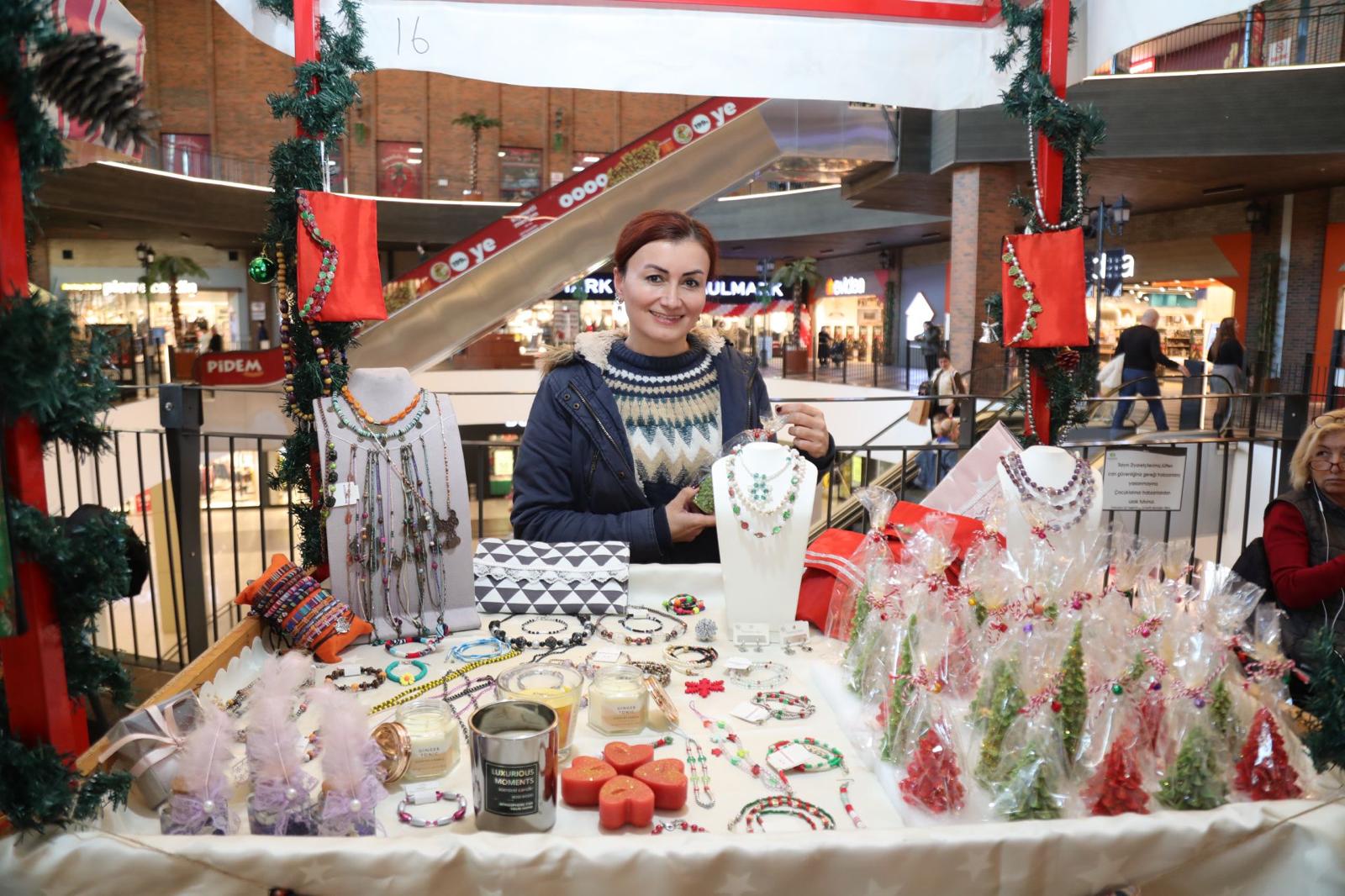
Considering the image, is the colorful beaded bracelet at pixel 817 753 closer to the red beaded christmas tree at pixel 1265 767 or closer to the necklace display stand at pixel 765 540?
the necklace display stand at pixel 765 540

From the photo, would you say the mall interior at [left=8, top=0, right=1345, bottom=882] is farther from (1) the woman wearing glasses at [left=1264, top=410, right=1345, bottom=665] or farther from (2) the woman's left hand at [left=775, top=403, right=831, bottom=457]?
(2) the woman's left hand at [left=775, top=403, right=831, bottom=457]

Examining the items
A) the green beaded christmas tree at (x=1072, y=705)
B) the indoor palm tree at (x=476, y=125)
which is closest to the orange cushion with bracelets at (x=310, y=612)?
the green beaded christmas tree at (x=1072, y=705)

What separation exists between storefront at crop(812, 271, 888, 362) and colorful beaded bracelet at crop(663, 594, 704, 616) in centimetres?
2045

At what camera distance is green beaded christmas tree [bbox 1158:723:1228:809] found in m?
1.19

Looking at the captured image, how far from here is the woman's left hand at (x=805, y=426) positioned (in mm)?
2031

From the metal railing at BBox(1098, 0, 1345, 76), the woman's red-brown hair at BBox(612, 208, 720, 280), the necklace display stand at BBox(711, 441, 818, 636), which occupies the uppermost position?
the metal railing at BBox(1098, 0, 1345, 76)

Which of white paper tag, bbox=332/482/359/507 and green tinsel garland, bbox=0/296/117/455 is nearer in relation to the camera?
green tinsel garland, bbox=0/296/117/455

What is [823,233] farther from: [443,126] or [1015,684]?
[1015,684]

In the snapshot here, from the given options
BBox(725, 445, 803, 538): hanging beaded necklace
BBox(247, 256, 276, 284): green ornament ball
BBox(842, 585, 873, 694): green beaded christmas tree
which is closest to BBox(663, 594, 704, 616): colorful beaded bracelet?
BBox(725, 445, 803, 538): hanging beaded necklace

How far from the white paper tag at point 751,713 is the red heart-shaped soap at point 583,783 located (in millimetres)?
307

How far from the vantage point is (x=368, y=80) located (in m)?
20.8

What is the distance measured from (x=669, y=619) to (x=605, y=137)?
23026 millimetres

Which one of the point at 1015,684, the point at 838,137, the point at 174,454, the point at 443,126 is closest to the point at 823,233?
the point at 838,137

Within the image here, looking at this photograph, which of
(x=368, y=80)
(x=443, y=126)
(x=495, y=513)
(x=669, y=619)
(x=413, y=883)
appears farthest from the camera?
(x=443, y=126)
